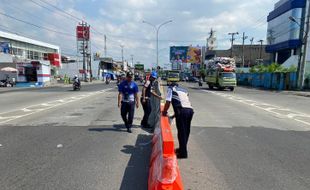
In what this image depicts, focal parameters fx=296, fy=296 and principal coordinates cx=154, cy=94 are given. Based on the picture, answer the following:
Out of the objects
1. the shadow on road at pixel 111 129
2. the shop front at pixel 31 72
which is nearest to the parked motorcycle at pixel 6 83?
the shop front at pixel 31 72

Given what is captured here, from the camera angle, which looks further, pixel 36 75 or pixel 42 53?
pixel 42 53

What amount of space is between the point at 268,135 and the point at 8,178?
6913mm

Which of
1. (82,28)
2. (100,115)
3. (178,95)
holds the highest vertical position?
(82,28)

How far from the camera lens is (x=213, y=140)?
7.96 meters

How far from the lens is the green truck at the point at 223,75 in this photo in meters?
32.2

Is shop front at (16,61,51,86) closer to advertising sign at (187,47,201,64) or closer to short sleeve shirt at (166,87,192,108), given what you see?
short sleeve shirt at (166,87,192,108)

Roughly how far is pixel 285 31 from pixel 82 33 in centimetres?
4535

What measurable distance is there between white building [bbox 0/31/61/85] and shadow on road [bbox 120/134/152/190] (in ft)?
143

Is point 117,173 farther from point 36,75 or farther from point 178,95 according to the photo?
point 36,75

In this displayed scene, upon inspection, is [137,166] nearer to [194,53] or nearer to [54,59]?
[54,59]

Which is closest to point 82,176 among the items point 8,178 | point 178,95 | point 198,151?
point 8,178

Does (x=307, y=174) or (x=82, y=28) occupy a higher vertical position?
(x=82, y=28)

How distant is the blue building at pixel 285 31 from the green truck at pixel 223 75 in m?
25.1

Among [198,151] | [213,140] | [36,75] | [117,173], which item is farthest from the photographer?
[36,75]
